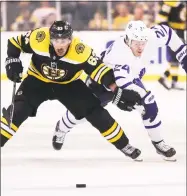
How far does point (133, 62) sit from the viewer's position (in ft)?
12.8

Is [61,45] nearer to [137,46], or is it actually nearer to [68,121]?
[137,46]

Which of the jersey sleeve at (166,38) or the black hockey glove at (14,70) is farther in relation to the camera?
the jersey sleeve at (166,38)

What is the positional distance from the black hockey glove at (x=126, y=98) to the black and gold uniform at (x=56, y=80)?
0.08 meters

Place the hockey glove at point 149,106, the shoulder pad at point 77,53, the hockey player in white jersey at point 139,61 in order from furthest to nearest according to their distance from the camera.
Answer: the hockey glove at point 149,106 < the hockey player in white jersey at point 139,61 < the shoulder pad at point 77,53

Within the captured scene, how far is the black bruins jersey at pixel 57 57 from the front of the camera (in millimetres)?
3707

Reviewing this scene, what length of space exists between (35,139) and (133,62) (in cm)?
134

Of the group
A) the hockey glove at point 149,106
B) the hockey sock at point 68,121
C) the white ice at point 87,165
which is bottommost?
the white ice at point 87,165

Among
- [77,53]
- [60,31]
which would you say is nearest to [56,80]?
[77,53]

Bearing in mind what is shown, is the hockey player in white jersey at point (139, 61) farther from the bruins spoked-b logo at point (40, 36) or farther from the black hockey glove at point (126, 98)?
the bruins spoked-b logo at point (40, 36)

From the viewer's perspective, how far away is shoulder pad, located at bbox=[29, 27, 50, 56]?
146 inches

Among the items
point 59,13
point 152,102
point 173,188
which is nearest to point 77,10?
point 59,13

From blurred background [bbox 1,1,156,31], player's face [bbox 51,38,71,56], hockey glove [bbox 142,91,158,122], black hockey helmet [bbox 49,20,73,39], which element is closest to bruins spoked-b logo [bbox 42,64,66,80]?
player's face [bbox 51,38,71,56]

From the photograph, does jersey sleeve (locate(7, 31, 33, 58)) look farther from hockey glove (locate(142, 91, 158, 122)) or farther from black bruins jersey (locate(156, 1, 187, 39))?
black bruins jersey (locate(156, 1, 187, 39))

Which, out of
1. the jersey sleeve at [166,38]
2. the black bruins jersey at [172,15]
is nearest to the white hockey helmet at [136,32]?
the jersey sleeve at [166,38]
